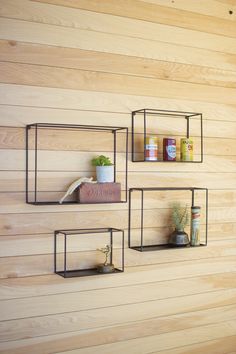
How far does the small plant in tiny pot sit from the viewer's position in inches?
89.7

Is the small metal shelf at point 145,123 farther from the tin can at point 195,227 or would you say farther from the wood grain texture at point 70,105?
the tin can at point 195,227

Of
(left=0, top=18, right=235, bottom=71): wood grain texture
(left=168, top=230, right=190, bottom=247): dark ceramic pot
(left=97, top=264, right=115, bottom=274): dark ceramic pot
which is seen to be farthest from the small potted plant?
(left=0, top=18, right=235, bottom=71): wood grain texture

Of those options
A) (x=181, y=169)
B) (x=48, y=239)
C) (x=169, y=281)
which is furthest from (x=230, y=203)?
(x=48, y=239)

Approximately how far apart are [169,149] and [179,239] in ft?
1.46

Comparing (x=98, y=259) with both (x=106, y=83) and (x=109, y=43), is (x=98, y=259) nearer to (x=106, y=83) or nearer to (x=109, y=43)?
(x=106, y=83)

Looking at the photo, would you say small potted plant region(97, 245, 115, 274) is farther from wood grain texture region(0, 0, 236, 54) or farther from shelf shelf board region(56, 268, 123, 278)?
wood grain texture region(0, 0, 236, 54)

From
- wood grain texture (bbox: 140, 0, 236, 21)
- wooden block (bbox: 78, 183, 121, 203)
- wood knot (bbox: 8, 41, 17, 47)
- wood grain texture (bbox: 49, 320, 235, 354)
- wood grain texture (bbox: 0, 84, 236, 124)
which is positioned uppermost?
wood grain texture (bbox: 140, 0, 236, 21)

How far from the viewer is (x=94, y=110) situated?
237 cm

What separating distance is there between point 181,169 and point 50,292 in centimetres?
92

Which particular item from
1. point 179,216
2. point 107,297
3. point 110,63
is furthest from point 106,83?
point 107,297

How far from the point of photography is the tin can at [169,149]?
246 centimetres

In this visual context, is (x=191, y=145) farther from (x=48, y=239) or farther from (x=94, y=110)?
(x=48, y=239)

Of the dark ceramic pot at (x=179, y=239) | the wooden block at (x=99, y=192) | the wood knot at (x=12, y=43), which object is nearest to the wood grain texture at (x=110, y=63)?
the wood knot at (x=12, y=43)

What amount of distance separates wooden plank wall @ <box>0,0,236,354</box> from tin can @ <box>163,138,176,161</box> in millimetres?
122
